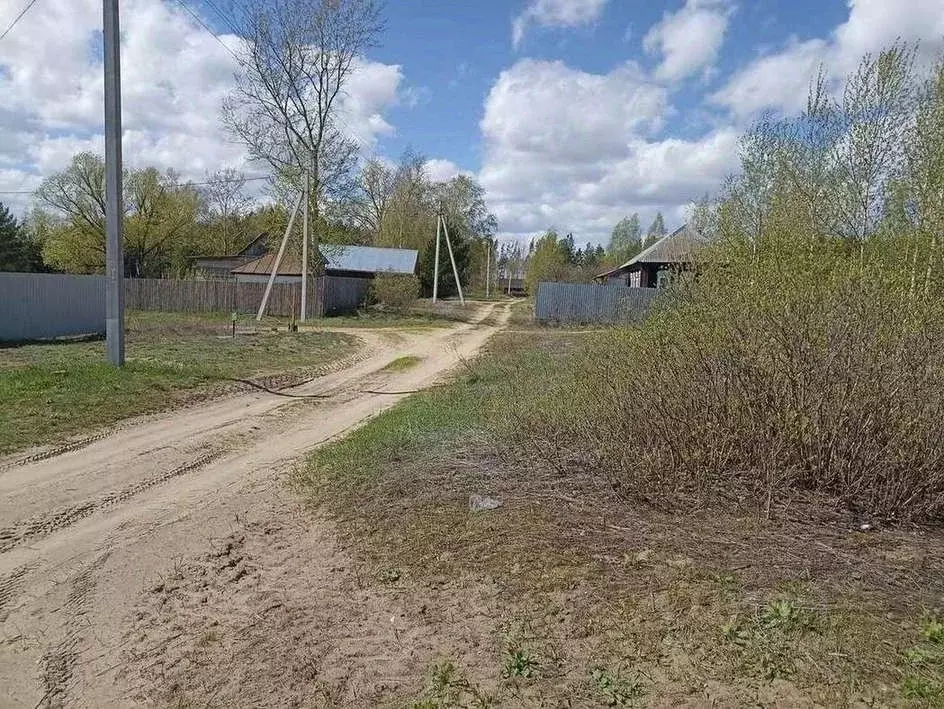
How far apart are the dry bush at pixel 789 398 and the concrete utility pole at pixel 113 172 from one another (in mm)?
9432

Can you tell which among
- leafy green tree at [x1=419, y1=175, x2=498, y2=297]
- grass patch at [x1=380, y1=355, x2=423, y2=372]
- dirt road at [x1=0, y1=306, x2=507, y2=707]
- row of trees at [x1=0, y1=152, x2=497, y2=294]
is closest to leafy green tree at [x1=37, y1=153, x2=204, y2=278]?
row of trees at [x1=0, y1=152, x2=497, y2=294]

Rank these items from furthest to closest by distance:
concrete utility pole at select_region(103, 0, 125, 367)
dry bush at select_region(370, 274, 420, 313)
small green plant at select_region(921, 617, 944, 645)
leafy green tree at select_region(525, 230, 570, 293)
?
leafy green tree at select_region(525, 230, 570, 293) < dry bush at select_region(370, 274, 420, 313) < concrete utility pole at select_region(103, 0, 125, 367) < small green plant at select_region(921, 617, 944, 645)

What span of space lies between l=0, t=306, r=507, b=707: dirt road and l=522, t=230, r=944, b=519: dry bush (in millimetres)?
2280

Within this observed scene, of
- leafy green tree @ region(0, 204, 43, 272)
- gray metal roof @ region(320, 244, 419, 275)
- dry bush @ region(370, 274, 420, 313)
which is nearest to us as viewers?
dry bush @ region(370, 274, 420, 313)

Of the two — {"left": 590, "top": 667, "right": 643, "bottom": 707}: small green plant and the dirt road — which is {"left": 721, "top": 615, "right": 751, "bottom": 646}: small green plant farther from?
the dirt road

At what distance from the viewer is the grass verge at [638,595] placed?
114 inches

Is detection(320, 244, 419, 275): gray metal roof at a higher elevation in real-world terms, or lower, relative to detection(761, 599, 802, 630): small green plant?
higher

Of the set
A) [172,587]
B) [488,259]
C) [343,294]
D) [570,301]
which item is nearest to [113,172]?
[172,587]

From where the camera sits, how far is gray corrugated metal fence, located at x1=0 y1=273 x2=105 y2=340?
64.8ft

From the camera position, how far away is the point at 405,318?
1319 inches

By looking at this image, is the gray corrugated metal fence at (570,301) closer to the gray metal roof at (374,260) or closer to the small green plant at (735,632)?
the gray metal roof at (374,260)

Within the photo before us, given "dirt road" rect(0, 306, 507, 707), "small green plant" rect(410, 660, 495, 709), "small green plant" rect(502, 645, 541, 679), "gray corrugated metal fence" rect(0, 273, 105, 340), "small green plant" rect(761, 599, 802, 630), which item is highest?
"gray corrugated metal fence" rect(0, 273, 105, 340)

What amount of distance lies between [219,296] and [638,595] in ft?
104

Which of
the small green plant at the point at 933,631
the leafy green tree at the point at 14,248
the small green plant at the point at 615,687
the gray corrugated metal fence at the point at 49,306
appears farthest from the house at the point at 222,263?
the small green plant at the point at 933,631
